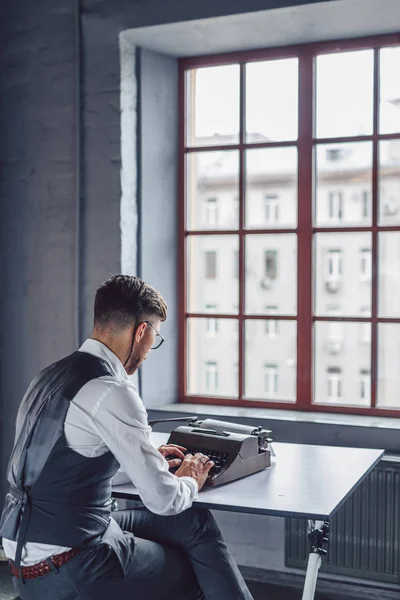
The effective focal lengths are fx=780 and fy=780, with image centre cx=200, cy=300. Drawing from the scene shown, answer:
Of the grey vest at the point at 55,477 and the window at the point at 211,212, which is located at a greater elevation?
the window at the point at 211,212

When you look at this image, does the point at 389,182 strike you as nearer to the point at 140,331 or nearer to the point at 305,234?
the point at 305,234

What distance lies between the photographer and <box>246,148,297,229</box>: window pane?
3932mm

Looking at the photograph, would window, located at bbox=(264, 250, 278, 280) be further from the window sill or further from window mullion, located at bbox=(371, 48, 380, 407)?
the window sill

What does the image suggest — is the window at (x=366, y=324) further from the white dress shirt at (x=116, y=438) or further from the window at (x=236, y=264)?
the white dress shirt at (x=116, y=438)

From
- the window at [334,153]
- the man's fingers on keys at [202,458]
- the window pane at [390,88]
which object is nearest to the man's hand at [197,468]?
the man's fingers on keys at [202,458]

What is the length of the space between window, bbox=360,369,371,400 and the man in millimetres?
1588

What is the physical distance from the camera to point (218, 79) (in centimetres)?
405

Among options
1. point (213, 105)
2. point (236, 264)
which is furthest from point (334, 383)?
point (213, 105)

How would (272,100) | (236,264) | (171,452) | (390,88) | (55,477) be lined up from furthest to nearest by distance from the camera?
(236,264) < (272,100) < (390,88) < (171,452) < (55,477)

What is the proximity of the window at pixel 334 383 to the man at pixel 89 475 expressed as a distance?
160cm

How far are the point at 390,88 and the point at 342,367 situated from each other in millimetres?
1361

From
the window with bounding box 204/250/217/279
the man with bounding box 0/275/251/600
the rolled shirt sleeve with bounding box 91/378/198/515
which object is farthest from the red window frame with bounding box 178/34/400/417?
the rolled shirt sleeve with bounding box 91/378/198/515

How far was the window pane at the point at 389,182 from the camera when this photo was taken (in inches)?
147

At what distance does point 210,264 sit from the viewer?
13.5 feet
